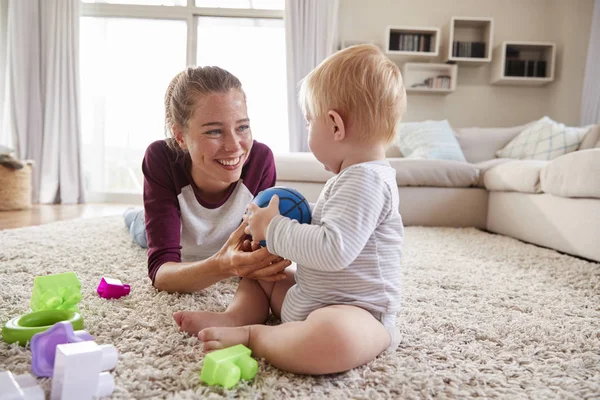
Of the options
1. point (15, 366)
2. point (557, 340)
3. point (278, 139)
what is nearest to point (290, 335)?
point (15, 366)

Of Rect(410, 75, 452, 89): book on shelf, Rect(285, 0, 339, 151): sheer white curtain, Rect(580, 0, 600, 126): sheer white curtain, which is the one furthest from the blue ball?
Rect(580, 0, 600, 126): sheer white curtain

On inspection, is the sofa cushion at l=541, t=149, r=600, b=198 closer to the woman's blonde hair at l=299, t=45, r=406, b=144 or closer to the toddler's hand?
the woman's blonde hair at l=299, t=45, r=406, b=144

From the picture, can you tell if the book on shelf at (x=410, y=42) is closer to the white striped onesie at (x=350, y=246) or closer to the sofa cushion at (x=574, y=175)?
the sofa cushion at (x=574, y=175)

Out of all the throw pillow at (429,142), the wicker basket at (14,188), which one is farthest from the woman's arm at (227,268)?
the wicker basket at (14,188)

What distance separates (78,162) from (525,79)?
4822 mm

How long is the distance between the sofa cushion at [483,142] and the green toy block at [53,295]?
3894 mm

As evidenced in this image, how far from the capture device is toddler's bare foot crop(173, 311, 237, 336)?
41.1 inches

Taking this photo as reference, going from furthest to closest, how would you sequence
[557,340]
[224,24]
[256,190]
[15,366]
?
[224,24] → [256,190] → [557,340] → [15,366]

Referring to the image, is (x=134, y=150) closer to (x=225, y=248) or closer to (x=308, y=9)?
(x=308, y=9)

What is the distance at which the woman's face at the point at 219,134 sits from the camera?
1.31 meters

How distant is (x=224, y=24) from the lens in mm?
5234

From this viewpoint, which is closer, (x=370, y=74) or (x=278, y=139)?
(x=370, y=74)

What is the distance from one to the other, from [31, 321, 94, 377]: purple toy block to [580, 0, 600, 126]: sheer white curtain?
5.20m

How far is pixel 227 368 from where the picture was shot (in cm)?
80
